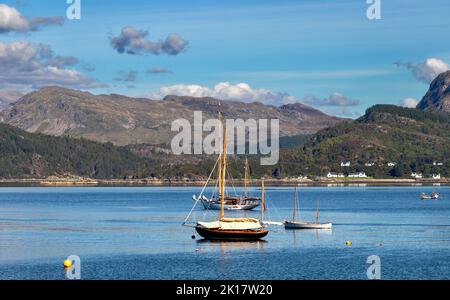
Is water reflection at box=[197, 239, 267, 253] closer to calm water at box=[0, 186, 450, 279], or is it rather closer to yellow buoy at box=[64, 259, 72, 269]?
calm water at box=[0, 186, 450, 279]

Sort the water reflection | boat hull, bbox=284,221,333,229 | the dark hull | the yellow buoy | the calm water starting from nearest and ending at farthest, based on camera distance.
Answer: the calm water, the yellow buoy, the water reflection, the dark hull, boat hull, bbox=284,221,333,229

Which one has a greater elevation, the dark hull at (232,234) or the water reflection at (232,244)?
the dark hull at (232,234)

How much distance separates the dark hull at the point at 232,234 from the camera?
97.7 m

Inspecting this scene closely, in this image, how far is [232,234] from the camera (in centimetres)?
9769

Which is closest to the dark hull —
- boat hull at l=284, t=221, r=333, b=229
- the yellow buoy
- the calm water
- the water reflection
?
the water reflection


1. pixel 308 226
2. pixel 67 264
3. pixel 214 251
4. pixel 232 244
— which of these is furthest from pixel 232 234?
pixel 67 264

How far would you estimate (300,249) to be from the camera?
9175cm

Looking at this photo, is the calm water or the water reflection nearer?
the calm water

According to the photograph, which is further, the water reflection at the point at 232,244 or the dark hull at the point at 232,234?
the dark hull at the point at 232,234

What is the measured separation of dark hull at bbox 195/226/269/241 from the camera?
97.7 m

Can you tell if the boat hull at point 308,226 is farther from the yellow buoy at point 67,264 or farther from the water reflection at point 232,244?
the yellow buoy at point 67,264

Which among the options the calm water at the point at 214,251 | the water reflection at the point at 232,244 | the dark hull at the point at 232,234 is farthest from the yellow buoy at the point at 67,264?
the dark hull at the point at 232,234
